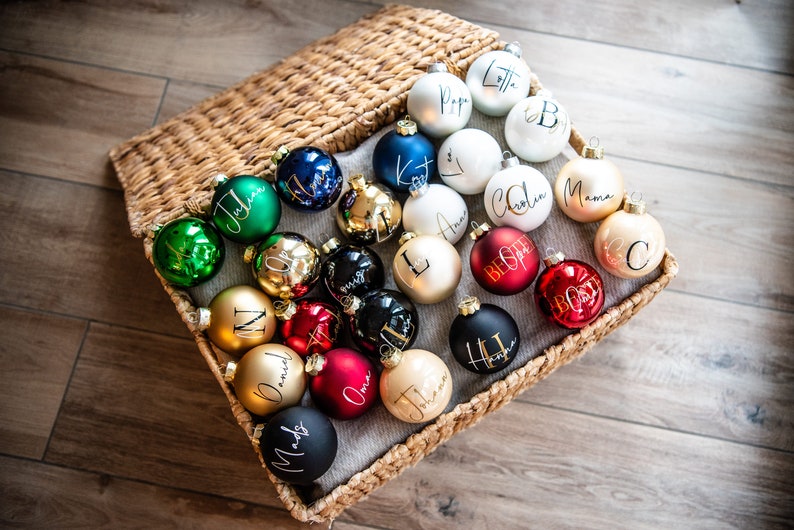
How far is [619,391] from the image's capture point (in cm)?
101

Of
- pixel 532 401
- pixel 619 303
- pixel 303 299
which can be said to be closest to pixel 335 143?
pixel 303 299

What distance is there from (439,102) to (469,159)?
0.09 metres

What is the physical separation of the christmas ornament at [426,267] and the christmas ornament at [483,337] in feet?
0.12

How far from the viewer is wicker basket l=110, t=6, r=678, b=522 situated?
734 millimetres

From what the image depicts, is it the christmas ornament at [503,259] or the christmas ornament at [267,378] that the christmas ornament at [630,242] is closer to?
the christmas ornament at [503,259]

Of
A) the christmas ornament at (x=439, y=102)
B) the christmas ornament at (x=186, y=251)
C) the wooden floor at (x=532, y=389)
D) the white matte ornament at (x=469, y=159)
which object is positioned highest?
the christmas ornament at (x=439, y=102)

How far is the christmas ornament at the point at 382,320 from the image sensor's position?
708 mm

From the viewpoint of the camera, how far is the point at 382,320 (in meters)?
0.71

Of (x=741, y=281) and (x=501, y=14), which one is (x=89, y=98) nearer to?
(x=501, y=14)

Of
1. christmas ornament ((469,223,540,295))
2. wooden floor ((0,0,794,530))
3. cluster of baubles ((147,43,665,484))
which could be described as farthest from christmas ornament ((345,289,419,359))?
wooden floor ((0,0,794,530))

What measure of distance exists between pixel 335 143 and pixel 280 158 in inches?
3.6

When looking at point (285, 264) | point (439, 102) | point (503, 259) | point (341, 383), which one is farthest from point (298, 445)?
point (439, 102)

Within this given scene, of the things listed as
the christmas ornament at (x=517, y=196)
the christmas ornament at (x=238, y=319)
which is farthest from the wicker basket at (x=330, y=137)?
the christmas ornament at (x=517, y=196)

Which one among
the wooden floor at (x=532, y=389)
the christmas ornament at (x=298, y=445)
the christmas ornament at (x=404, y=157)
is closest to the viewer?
the christmas ornament at (x=298, y=445)
